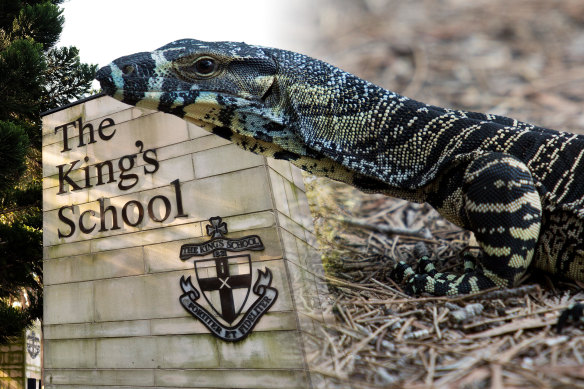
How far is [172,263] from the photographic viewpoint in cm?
183

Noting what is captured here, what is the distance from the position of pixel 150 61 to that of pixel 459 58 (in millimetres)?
1719

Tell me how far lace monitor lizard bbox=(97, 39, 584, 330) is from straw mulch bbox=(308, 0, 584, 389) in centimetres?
13

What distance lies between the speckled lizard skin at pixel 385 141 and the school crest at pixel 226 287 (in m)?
0.47

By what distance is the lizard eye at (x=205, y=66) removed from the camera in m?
1.33

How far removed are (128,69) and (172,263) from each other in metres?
0.81

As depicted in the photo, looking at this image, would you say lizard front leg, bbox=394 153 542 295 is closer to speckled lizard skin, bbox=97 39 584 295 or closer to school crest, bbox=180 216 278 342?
speckled lizard skin, bbox=97 39 584 295

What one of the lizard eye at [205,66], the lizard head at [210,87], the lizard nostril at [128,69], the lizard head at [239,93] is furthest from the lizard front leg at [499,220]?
the lizard nostril at [128,69]

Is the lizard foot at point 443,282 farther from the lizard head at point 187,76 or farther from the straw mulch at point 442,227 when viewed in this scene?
the lizard head at point 187,76

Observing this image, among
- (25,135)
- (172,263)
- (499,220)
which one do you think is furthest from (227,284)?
A: (25,135)

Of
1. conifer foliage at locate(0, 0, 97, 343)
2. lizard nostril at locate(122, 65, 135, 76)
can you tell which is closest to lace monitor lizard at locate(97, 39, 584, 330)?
lizard nostril at locate(122, 65, 135, 76)

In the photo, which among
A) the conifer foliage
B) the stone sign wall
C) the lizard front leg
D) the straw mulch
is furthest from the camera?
the conifer foliage

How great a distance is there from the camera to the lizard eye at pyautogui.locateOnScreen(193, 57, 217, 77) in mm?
1330

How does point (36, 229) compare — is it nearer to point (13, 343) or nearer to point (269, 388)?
point (13, 343)

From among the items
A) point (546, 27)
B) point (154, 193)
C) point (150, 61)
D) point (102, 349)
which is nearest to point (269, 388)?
point (102, 349)
